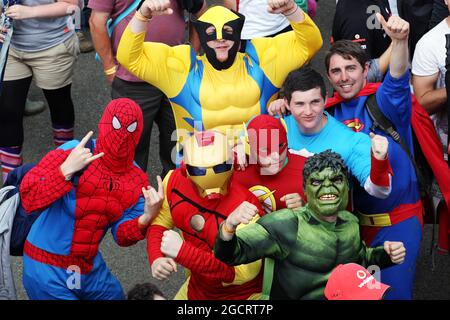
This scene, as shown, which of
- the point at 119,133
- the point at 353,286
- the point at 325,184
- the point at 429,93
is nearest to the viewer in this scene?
the point at 353,286

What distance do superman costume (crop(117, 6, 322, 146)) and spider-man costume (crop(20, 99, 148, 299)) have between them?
628 mm

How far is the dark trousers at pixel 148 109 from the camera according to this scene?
6.23m

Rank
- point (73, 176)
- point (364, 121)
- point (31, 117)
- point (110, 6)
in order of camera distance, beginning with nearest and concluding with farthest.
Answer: point (73, 176) → point (364, 121) → point (110, 6) → point (31, 117)

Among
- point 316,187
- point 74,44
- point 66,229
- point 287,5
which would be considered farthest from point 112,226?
point 74,44

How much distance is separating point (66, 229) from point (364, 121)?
63.9 inches

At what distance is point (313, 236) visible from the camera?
4.37m

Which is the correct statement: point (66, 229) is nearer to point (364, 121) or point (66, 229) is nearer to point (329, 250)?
point (329, 250)

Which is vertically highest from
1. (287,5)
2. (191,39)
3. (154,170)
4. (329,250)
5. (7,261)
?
(287,5)

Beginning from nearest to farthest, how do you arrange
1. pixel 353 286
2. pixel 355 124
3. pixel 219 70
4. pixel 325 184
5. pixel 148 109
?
1. pixel 353 286
2. pixel 325 184
3. pixel 355 124
4. pixel 219 70
5. pixel 148 109

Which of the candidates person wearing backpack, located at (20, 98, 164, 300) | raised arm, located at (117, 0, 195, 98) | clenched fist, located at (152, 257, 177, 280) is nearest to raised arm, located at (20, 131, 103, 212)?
person wearing backpack, located at (20, 98, 164, 300)

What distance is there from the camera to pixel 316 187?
14.3 ft

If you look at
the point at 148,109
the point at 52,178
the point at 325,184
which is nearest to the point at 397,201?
the point at 325,184

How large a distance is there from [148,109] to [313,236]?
217cm

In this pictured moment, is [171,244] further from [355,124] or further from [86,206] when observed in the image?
[355,124]
